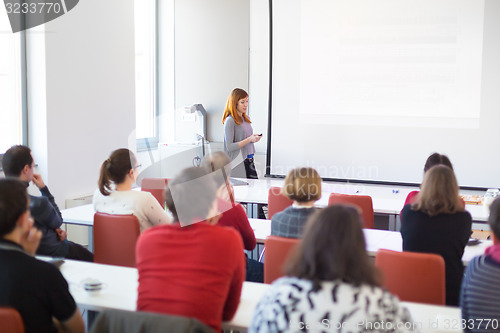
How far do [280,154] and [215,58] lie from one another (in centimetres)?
167

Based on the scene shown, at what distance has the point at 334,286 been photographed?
1665 mm

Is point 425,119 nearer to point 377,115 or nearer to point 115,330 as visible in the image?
point 377,115

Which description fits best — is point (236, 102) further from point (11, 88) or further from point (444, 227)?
point (444, 227)

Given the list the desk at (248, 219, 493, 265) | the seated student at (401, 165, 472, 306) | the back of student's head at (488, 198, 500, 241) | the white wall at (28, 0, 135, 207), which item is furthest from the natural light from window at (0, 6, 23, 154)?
the back of student's head at (488, 198, 500, 241)

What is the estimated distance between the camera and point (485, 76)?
5.96 meters

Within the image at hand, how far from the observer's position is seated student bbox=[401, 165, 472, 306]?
294 centimetres

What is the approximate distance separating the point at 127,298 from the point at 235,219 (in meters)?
1.03

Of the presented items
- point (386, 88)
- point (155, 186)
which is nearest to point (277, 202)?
point (155, 186)

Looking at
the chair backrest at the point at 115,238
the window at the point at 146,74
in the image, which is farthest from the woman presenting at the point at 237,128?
the chair backrest at the point at 115,238

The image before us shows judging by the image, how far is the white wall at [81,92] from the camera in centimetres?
529

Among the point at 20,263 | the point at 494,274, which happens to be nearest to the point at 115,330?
the point at 20,263

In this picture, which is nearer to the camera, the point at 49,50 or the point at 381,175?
the point at 49,50

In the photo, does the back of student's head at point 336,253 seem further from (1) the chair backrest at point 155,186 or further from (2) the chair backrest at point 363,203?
(1) the chair backrest at point 155,186

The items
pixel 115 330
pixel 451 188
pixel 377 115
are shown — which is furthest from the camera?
pixel 377 115
